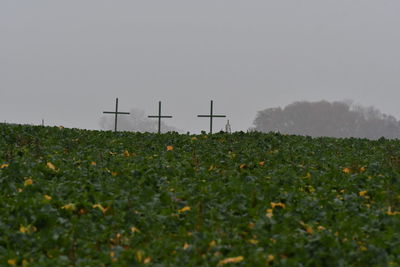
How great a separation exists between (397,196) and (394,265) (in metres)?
2.96

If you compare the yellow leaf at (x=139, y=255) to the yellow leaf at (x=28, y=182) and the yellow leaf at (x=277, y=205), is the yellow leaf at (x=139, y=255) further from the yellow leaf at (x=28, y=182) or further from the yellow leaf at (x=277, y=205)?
the yellow leaf at (x=28, y=182)

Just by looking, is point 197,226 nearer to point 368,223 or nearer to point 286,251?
point 286,251

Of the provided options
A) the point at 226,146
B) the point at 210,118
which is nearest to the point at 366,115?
the point at 210,118

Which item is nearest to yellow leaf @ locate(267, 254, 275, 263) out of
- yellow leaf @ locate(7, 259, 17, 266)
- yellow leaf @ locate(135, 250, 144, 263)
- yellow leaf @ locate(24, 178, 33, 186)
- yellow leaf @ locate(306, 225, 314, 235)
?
yellow leaf @ locate(306, 225, 314, 235)

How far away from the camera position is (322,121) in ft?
256

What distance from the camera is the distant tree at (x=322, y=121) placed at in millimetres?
77188

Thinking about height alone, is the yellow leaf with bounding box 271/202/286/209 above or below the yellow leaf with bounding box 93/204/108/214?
above

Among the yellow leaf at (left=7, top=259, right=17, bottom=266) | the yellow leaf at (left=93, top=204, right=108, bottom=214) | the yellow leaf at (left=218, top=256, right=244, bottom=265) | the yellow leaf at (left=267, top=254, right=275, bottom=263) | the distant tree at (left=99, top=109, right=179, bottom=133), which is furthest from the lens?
the distant tree at (left=99, top=109, right=179, bottom=133)

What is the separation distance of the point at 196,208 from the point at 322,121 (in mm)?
72686

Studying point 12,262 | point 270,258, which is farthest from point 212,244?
point 12,262

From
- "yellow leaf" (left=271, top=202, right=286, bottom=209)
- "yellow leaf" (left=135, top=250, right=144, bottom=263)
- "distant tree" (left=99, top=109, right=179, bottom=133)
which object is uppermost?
"distant tree" (left=99, top=109, right=179, bottom=133)

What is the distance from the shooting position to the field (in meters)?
5.89

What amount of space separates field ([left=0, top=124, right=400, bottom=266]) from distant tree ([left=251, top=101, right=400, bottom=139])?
215 ft

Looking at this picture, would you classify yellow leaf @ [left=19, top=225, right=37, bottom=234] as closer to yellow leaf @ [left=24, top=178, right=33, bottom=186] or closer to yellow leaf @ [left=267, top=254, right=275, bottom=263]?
yellow leaf @ [left=24, top=178, right=33, bottom=186]
